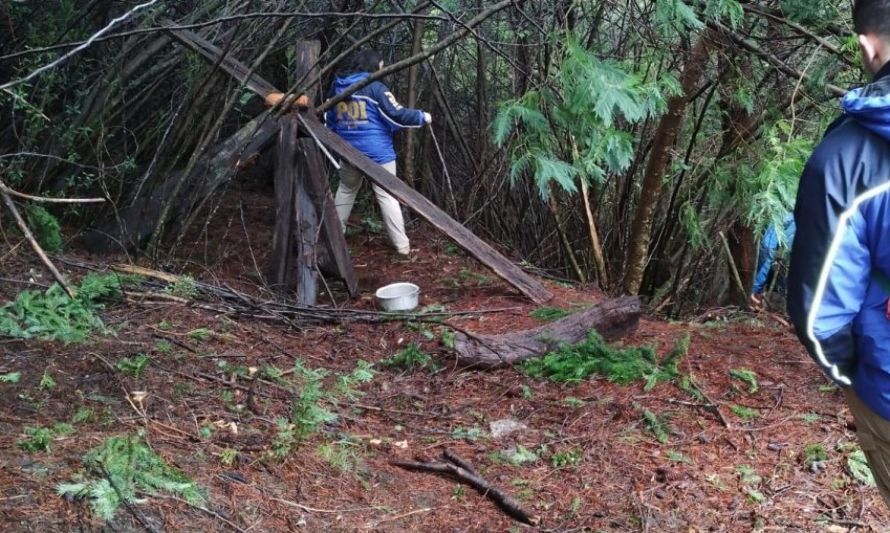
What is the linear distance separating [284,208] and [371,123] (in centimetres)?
141

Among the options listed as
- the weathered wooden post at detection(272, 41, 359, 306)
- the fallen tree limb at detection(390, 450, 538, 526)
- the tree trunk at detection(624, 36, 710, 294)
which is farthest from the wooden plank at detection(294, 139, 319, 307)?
the tree trunk at detection(624, 36, 710, 294)

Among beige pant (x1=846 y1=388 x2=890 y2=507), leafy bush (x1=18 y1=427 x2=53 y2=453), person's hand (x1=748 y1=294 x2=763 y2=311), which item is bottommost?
person's hand (x1=748 y1=294 x2=763 y2=311)

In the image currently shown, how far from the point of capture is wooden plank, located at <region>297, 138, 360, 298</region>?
644 cm

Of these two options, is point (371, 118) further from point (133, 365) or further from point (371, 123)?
point (133, 365)

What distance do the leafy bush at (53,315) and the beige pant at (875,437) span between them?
382 cm

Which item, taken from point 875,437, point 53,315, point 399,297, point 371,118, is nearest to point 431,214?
point 399,297

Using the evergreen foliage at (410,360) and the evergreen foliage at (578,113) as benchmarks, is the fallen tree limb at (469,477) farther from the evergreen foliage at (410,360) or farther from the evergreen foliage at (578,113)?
the evergreen foliage at (578,113)

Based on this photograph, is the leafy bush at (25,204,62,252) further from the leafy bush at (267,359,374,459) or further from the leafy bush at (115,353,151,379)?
the leafy bush at (267,359,374,459)

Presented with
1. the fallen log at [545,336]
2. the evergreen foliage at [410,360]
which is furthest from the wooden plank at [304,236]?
the fallen log at [545,336]

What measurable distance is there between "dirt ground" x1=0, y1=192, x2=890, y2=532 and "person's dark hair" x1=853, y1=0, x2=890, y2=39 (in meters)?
2.18

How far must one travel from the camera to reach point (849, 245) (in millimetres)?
2016

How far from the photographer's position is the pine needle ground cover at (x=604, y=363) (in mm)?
4746

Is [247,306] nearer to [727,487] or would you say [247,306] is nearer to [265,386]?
[265,386]

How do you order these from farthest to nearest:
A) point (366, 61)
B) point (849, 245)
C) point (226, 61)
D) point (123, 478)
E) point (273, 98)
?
point (366, 61)
point (226, 61)
point (273, 98)
point (123, 478)
point (849, 245)
